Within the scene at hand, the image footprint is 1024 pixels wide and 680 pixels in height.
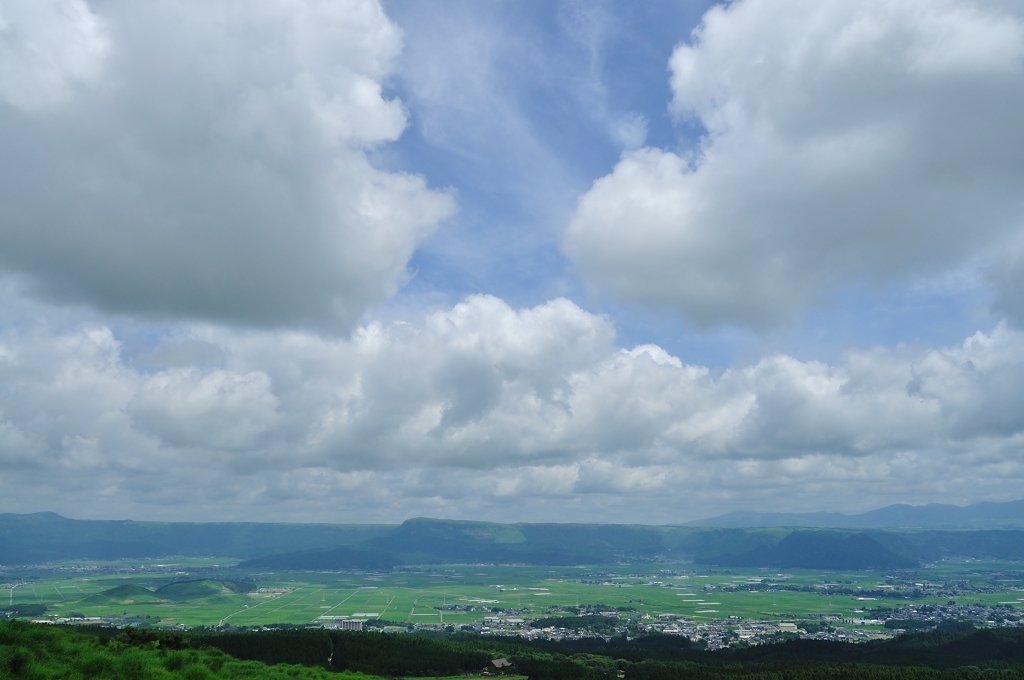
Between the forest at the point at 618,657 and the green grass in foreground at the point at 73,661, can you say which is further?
the forest at the point at 618,657

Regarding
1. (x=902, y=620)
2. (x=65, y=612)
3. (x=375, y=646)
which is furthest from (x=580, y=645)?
(x=65, y=612)

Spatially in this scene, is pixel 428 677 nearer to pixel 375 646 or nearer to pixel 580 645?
pixel 375 646

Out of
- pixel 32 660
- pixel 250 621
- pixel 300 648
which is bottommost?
pixel 250 621

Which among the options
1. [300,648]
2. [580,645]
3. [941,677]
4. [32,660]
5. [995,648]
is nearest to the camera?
[32,660]

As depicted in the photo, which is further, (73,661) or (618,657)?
(618,657)

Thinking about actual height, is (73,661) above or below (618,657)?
above

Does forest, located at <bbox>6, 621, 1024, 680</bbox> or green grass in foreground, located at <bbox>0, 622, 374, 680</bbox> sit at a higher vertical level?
green grass in foreground, located at <bbox>0, 622, 374, 680</bbox>

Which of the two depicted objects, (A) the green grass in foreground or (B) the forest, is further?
(B) the forest

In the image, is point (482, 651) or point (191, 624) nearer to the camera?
point (482, 651)

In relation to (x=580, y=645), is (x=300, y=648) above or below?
above

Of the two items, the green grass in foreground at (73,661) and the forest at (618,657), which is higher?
the green grass in foreground at (73,661)

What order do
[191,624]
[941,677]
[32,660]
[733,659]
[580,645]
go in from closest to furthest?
1. [32,660]
2. [941,677]
3. [733,659]
4. [580,645]
5. [191,624]
